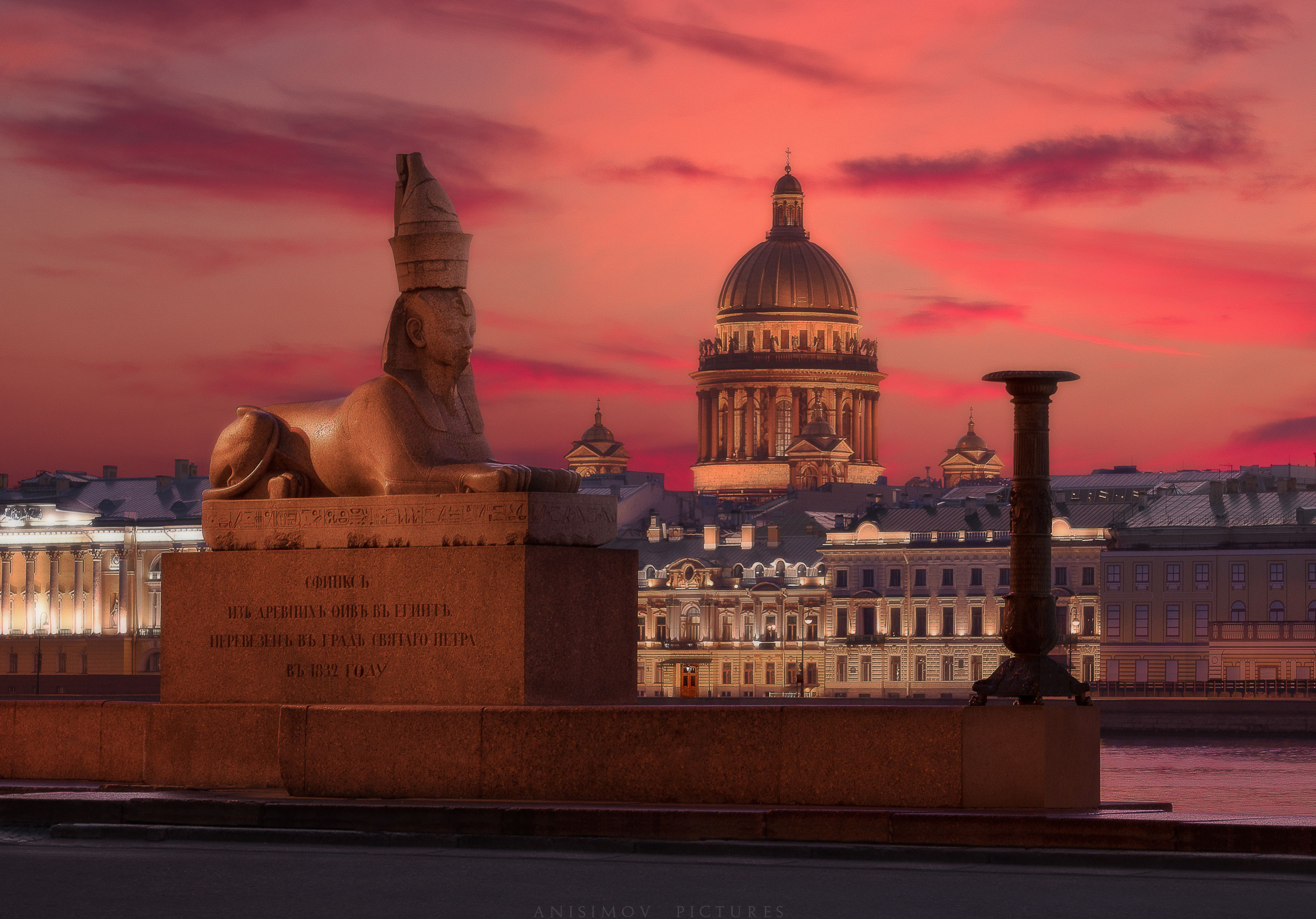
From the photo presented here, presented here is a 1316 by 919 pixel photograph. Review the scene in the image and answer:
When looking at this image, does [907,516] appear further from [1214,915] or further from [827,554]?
[1214,915]

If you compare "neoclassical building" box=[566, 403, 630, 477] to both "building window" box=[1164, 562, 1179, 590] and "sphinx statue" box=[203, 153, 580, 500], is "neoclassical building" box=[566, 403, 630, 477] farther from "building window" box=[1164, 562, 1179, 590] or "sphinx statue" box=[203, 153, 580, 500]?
"sphinx statue" box=[203, 153, 580, 500]

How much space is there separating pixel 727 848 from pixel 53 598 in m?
116

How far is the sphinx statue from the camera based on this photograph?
52.1 ft

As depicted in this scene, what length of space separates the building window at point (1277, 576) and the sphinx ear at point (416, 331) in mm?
80240

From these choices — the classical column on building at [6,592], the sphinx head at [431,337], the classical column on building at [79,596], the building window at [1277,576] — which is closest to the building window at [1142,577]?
the building window at [1277,576]

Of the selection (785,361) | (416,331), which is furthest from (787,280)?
(416,331)

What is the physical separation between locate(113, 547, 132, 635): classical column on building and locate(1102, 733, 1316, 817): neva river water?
62.4 meters

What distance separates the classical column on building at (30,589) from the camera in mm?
125500

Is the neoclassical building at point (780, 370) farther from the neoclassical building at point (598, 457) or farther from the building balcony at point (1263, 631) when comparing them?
the building balcony at point (1263, 631)

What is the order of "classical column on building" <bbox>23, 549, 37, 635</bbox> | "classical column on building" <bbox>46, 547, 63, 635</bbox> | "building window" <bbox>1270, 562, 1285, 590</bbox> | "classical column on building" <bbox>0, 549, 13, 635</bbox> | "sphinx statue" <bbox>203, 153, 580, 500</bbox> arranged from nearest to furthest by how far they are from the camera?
"sphinx statue" <bbox>203, 153, 580, 500</bbox>
"building window" <bbox>1270, 562, 1285, 590</bbox>
"classical column on building" <bbox>46, 547, 63, 635</bbox>
"classical column on building" <bbox>23, 549, 37, 635</bbox>
"classical column on building" <bbox>0, 549, 13, 635</bbox>

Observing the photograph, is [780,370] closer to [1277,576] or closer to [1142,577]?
[1142,577]

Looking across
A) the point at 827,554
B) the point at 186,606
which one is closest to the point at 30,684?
the point at 827,554

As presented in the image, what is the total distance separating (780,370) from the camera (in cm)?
17675

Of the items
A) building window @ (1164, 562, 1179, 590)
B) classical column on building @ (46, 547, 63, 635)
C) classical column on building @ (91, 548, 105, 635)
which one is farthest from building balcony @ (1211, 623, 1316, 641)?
classical column on building @ (46, 547, 63, 635)
